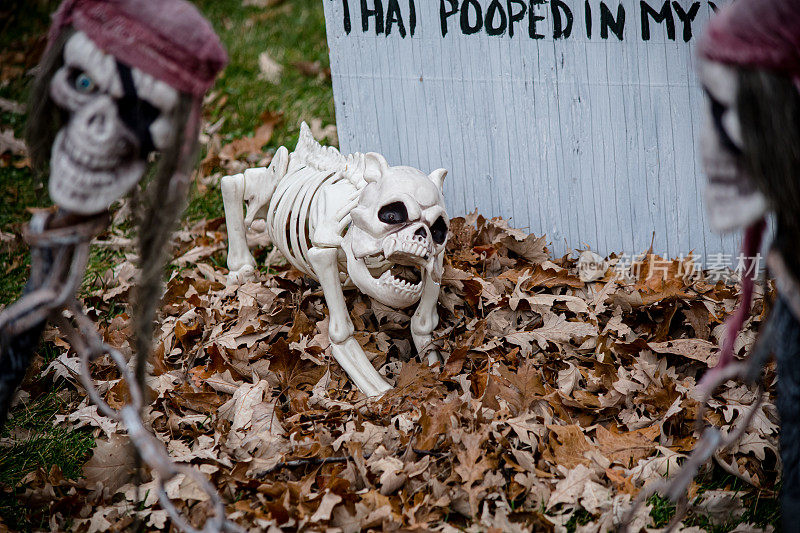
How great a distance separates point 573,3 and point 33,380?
10.6 ft

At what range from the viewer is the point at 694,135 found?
3758 millimetres

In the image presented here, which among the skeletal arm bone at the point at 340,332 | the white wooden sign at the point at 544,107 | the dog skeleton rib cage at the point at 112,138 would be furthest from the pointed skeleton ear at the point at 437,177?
the dog skeleton rib cage at the point at 112,138

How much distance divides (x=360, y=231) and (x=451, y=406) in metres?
0.80

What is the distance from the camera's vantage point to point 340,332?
322 centimetres

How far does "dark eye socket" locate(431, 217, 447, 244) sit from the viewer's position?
117 inches

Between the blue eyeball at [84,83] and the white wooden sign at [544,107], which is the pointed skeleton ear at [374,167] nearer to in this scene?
the white wooden sign at [544,107]

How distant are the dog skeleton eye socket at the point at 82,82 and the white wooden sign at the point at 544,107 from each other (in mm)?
2331

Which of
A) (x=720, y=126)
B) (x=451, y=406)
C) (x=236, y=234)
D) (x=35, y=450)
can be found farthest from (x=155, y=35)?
(x=236, y=234)

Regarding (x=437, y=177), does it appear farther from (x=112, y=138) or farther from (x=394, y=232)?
(x=112, y=138)

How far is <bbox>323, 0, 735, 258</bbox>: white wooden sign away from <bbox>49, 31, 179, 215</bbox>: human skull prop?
2.34 meters

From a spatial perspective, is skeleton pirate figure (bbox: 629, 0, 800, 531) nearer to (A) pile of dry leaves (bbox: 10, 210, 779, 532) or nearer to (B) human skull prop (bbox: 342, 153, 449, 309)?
(A) pile of dry leaves (bbox: 10, 210, 779, 532)

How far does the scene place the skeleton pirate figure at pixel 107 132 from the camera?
1.83 metres

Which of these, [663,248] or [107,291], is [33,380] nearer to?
[107,291]

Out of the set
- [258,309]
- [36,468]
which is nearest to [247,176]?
[258,309]
